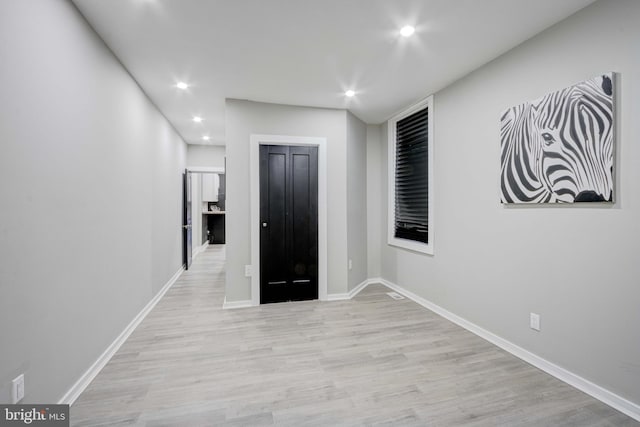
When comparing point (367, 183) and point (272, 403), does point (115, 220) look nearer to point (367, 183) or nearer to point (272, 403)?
point (272, 403)

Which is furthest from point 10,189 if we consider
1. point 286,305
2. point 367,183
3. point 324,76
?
point 367,183

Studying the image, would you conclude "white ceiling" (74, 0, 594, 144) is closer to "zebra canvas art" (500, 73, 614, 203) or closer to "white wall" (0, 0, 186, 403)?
"white wall" (0, 0, 186, 403)

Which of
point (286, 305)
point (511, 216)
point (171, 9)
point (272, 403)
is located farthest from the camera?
point (286, 305)

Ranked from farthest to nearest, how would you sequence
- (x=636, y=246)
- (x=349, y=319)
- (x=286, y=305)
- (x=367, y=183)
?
(x=367, y=183), (x=286, y=305), (x=349, y=319), (x=636, y=246)

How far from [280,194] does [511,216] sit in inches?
99.7

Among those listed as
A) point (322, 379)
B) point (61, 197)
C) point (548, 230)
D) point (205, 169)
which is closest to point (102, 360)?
point (61, 197)

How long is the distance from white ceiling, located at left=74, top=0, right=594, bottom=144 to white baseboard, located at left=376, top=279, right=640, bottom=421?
253 centimetres

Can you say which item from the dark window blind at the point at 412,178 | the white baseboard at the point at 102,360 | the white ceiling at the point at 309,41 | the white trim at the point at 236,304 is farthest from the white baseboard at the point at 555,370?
the white baseboard at the point at 102,360

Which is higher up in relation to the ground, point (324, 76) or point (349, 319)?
point (324, 76)

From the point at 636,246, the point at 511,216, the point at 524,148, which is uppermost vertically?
the point at 524,148

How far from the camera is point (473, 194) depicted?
2889 millimetres

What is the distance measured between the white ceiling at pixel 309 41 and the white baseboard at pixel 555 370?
253 cm

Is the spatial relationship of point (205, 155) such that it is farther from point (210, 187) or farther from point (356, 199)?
point (356, 199)

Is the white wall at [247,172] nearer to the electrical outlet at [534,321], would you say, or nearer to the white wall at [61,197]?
the white wall at [61,197]
